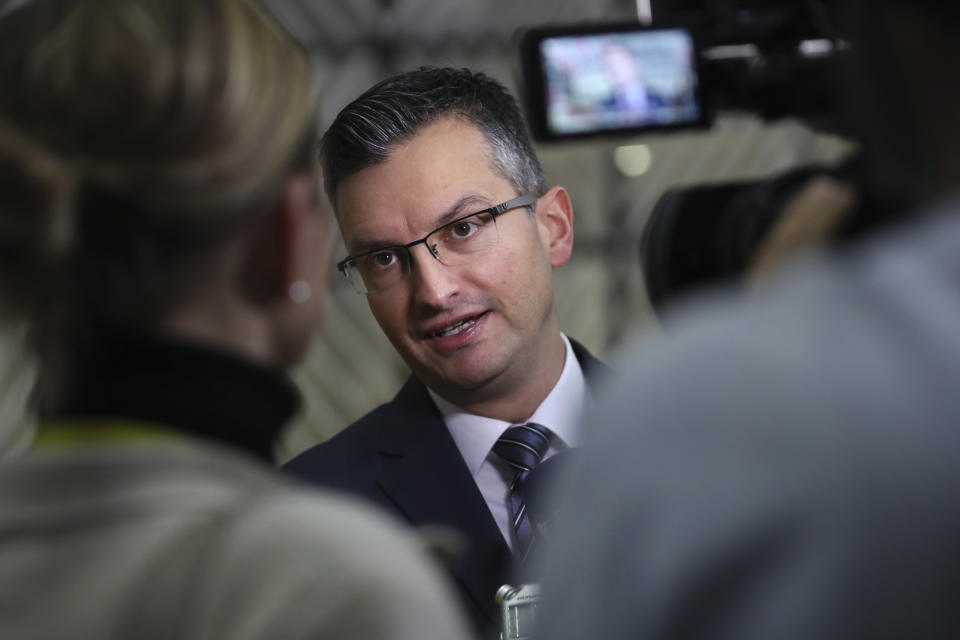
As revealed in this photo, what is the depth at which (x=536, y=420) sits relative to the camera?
107cm

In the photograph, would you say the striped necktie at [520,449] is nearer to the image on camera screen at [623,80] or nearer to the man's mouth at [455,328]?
the man's mouth at [455,328]

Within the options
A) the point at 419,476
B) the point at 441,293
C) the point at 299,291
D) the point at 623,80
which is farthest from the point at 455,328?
the point at 299,291

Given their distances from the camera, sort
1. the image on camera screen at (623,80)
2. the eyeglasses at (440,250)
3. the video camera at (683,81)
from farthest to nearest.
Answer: the eyeglasses at (440,250), the image on camera screen at (623,80), the video camera at (683,81)

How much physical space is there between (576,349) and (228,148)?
0.74 m

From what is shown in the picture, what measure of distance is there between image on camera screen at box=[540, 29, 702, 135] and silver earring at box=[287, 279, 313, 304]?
40 centimetres

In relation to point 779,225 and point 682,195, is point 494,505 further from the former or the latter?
point 779,225

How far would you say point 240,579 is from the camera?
40cm

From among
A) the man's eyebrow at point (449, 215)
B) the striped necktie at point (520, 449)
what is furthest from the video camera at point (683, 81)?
the striped necktie at point (520, 449)

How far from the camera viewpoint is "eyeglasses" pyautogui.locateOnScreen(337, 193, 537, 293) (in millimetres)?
1043

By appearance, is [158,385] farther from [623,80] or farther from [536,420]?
[536,420]

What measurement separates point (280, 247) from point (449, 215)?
1.83 feet

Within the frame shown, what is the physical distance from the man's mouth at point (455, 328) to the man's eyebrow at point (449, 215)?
0.29ft

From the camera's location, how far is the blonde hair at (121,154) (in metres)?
0.44

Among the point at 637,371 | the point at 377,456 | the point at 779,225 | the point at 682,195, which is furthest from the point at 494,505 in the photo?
the point at 637,371
